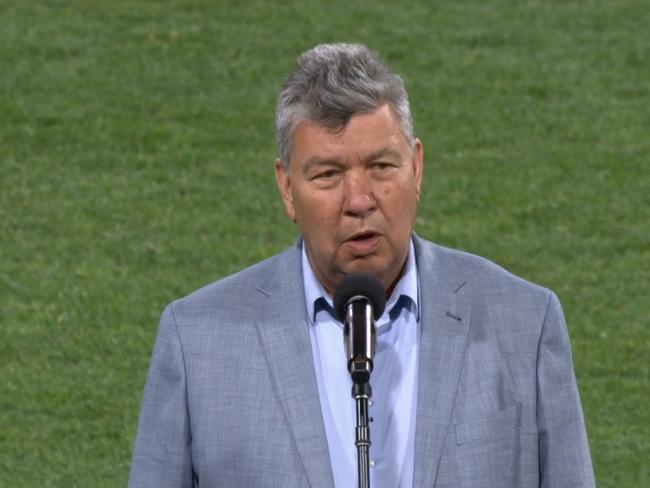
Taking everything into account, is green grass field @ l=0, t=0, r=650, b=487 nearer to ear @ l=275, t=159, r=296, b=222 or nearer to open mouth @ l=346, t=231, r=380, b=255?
ear @ l=275, t=159, r=296, b=222

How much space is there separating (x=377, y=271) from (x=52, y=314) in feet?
21.1

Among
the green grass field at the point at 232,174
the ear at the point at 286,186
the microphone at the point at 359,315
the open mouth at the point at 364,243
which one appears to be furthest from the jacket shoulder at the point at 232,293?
the green grass field at the point at 232,174

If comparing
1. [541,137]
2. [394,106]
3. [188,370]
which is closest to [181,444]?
[188,370]

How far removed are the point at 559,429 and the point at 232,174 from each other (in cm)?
803

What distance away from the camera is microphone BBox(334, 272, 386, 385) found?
378 centimetres

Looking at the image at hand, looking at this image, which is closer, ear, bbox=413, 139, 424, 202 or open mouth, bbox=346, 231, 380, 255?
open mouth, bbox=346, 231, 380, 255

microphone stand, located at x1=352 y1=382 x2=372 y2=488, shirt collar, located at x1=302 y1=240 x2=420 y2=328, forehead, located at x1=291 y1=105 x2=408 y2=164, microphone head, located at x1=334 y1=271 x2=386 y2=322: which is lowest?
microphone stand, located at x1=352 y1=382 x2=372 y2=488

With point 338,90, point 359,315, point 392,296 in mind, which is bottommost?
point 359,315

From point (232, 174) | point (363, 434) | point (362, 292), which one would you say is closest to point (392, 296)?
point (362, 292)

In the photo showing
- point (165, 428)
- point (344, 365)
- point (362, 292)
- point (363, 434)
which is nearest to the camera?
point (363, 434)

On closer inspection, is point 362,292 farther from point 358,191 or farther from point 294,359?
point 294,359

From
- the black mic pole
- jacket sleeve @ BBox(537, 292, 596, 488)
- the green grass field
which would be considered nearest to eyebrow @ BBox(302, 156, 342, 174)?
the black mic pole

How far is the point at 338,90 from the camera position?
4293 mm

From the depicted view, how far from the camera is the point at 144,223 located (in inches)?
455
